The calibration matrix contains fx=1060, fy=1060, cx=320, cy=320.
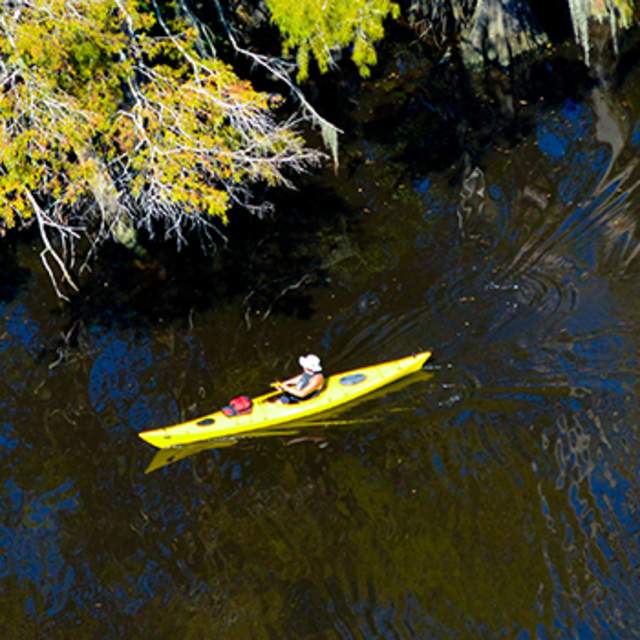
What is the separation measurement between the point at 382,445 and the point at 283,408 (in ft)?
5.69

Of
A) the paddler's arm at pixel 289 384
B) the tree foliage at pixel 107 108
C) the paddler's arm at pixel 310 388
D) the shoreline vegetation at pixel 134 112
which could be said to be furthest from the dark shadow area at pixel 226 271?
the tree foliage at pixel 107 108

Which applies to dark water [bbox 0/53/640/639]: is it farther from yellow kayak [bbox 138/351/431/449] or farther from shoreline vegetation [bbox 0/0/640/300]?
shoreline vegetation [bbox 0/0/640/300]

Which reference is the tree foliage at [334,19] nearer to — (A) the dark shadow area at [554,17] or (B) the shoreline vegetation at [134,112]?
(B) the shoreline vegetation at [134,112]

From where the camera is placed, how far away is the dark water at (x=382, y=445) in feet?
41.6

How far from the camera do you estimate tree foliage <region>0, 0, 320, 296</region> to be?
1455cm

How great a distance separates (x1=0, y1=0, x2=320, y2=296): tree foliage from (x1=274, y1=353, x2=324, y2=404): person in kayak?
2454 millimetres

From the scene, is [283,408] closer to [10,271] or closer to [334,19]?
[334,19]

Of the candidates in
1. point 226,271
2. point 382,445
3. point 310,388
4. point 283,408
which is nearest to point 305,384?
point 310,388

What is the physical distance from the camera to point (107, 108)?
50.2 ft

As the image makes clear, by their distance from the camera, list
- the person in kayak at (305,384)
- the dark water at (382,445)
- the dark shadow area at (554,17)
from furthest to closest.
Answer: the dark shadow area at (554,17) → the person in kayak at (305,384) → the dark water at (382,445)

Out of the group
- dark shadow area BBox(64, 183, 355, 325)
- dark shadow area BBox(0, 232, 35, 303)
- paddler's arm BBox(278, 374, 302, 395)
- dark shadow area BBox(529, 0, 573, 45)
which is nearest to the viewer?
paddler's arm BBox(278, 374, 302, 395)

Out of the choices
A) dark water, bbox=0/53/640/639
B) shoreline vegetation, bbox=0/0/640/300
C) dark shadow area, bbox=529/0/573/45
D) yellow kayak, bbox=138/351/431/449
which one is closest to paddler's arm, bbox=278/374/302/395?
yellow kayak, bbox=138/351/431/449

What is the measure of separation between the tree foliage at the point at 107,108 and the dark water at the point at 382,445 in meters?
2.73

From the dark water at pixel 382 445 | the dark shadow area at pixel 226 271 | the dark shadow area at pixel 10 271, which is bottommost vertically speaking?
the dark water at pixel 382 445
